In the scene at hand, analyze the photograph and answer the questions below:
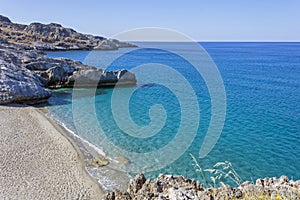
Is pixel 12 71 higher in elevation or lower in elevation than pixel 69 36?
lower

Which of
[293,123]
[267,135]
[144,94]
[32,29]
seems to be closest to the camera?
[267,135]

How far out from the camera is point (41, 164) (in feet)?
53.7

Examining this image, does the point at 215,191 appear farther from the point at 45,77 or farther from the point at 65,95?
the point at 45,77

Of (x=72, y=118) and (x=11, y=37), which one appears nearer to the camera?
(x=72, y=118)

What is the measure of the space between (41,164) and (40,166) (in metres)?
0.28

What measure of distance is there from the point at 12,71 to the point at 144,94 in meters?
17.9

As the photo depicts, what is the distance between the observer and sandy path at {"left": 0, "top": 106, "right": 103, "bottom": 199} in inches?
531

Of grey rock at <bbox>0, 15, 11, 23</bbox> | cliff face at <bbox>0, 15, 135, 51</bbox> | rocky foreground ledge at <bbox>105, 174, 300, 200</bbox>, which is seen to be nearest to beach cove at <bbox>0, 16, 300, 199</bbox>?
rocky foreground ledge at <bbox>105, 174, 300, 200</bbox>

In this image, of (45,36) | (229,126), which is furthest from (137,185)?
(45,36)

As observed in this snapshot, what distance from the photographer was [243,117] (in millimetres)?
27922

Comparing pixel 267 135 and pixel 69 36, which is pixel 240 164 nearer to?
pixel 267 135

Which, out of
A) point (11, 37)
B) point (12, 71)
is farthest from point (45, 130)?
point (11, 37)

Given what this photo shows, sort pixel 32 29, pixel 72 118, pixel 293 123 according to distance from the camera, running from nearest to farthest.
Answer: pixel 293 123, pixel 72 118, pixel 32 29

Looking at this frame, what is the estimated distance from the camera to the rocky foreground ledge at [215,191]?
702cm
